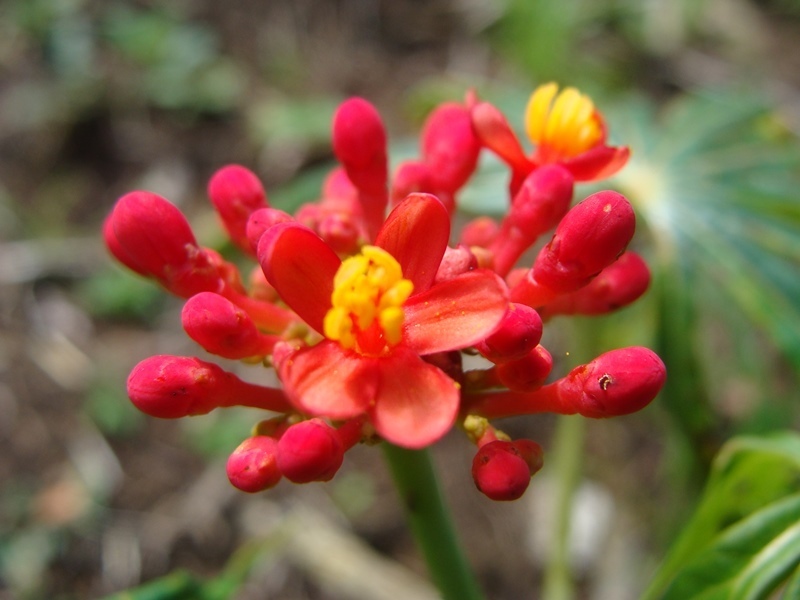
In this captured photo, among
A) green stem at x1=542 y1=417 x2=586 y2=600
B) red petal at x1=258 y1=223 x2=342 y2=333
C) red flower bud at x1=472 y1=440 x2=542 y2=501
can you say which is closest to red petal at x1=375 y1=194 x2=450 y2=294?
red petal at x1=258 y1=223 x2=342 y2=333

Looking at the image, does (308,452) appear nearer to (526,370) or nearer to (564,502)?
(526,370)

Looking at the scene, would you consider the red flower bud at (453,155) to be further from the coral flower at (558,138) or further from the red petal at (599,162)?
the red petal at (599,162)

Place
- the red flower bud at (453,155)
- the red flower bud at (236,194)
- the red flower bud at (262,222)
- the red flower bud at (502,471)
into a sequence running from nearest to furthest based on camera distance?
the red flower bud at (502,471) → the red flower bud at (262,222) → the red flower bud at (236,194) → the red flower bud at (453,155)

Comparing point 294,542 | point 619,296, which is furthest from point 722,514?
point 294,542

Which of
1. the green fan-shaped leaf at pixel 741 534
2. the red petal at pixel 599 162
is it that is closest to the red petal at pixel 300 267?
the red petal at pixel 599 162

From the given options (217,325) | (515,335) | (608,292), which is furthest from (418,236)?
(608,292)

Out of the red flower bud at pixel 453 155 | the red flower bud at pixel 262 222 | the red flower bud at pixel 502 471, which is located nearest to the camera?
the red flower bud at pixel 502 471
